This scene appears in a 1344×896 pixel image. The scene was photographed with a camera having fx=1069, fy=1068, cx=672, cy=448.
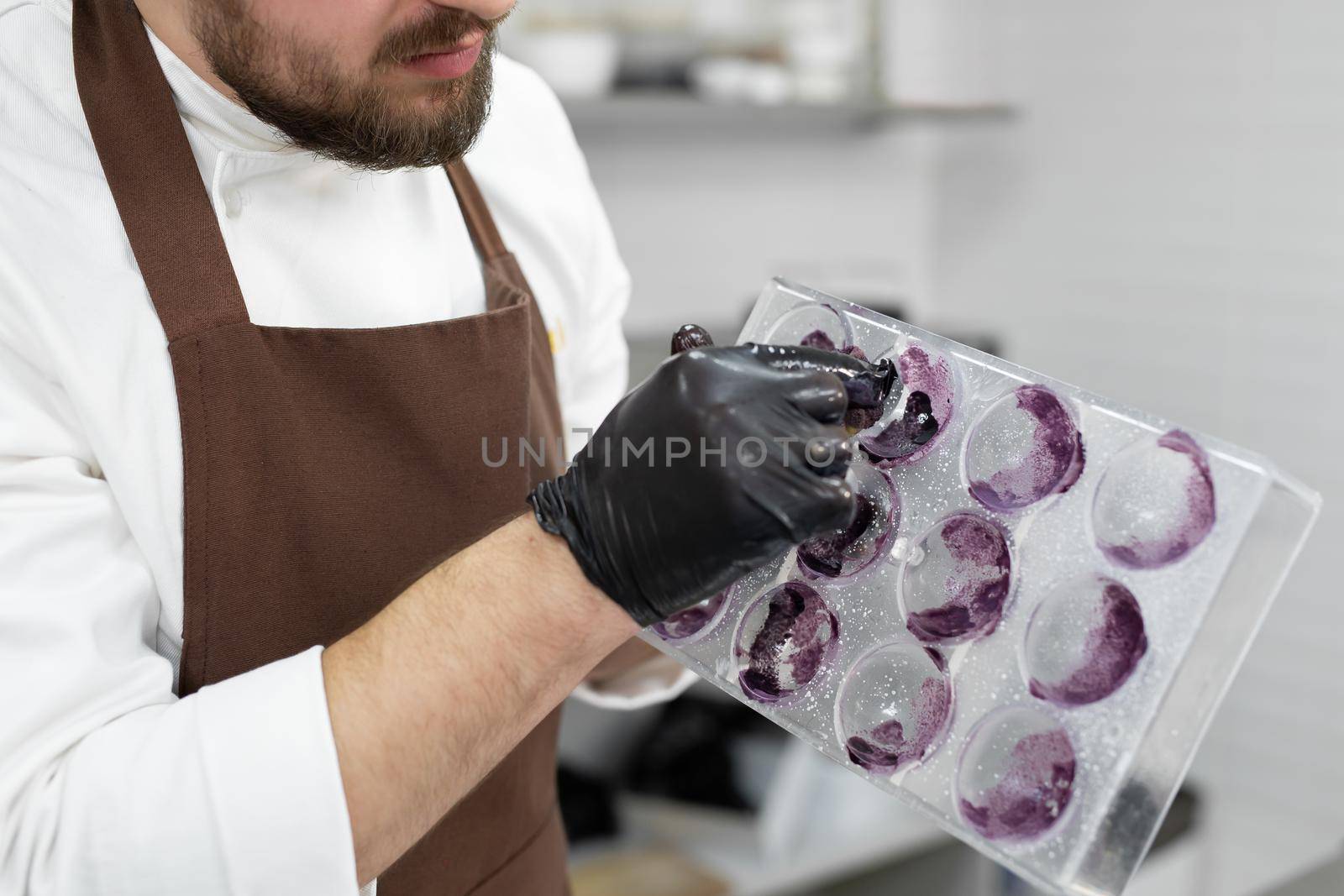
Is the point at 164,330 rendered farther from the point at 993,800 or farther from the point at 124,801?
the point at 993,800

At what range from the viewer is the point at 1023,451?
2.83ft

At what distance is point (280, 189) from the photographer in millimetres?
1093

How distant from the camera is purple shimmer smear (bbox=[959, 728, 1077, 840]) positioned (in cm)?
76

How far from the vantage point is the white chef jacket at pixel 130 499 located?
789 mm

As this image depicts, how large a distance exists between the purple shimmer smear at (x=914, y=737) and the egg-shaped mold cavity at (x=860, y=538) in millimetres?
118

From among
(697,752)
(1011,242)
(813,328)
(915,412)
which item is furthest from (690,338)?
(1011,242)

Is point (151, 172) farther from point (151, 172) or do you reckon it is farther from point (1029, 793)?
point (1029, 793)

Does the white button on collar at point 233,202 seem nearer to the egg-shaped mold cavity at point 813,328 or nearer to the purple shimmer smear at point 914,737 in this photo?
the egg-shaped mold cavity at point 813,328

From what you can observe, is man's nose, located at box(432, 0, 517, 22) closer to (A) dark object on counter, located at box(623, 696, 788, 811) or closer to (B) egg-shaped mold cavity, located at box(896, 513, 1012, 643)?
(B) egg-shaped mold cavity, located at box(896, 513, 1012, 643)

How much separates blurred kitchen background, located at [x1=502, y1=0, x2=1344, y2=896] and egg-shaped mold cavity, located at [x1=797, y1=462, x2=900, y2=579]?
56.0 inches

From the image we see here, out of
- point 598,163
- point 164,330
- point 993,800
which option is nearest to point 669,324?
point 598,163

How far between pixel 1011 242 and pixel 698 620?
251cm

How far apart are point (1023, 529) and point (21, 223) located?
2.87ft

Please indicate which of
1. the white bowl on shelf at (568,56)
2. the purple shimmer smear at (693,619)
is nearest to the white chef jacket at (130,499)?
the purple shimmer smear at (693,619)
